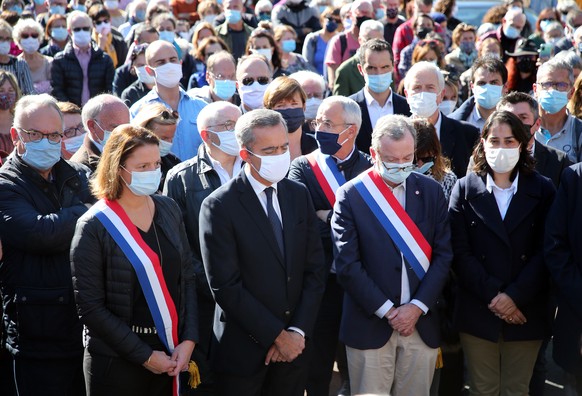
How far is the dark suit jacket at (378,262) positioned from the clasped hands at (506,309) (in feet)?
1.23

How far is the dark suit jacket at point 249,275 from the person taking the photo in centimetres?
481

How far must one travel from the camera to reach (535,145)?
6.29 metres

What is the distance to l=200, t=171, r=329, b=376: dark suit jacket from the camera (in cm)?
481

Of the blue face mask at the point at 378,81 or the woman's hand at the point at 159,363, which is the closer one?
the woman's hand at the point at 159,363

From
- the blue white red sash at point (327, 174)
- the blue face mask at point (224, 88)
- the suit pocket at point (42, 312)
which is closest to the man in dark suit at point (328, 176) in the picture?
the blue white red sash at point (327, 174)

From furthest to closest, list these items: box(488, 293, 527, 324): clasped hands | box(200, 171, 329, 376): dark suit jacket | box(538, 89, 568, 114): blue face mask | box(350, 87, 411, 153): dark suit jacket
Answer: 1. box(350, 87, 411, 153): dark suit jacket
2. box(538, 89, 568, 114): blue face mask
3. box(488, 293, 527, 324): clasped hands
4. box(200, 171, 329, 376): dark suit jacket

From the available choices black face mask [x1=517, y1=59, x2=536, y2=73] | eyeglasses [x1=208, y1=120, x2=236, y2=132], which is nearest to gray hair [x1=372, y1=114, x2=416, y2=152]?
eyeglasses [x1=208, y1=120, x2=236, y2=132]

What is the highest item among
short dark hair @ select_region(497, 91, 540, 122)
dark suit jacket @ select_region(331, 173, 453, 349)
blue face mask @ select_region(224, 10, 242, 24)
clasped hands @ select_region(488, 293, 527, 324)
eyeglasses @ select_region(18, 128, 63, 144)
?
blue face mask @ select_region(224, 10, 242, 24)

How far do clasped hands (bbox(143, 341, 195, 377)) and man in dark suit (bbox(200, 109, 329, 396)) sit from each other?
0.22 meters

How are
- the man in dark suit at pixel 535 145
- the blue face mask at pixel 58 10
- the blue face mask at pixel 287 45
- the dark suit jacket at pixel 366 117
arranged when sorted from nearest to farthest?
the man in dark suit at pixel 535 145
the dark suit jacket at pixel 366 117
the blue face mask at pixel 287 45
the blue face mask at pixel 58 10

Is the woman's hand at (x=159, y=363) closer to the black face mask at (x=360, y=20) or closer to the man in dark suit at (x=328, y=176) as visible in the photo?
the man in dark suit at (x=328, y=176)

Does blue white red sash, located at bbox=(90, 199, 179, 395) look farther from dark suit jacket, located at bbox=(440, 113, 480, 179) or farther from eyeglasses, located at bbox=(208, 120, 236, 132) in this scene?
dark suit jacket, located at bbox=(440, 113, 480, 179)

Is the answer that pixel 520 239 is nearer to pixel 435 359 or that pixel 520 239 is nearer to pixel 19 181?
pixel 435 359

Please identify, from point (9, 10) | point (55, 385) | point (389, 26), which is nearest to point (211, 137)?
point (55, 385)
